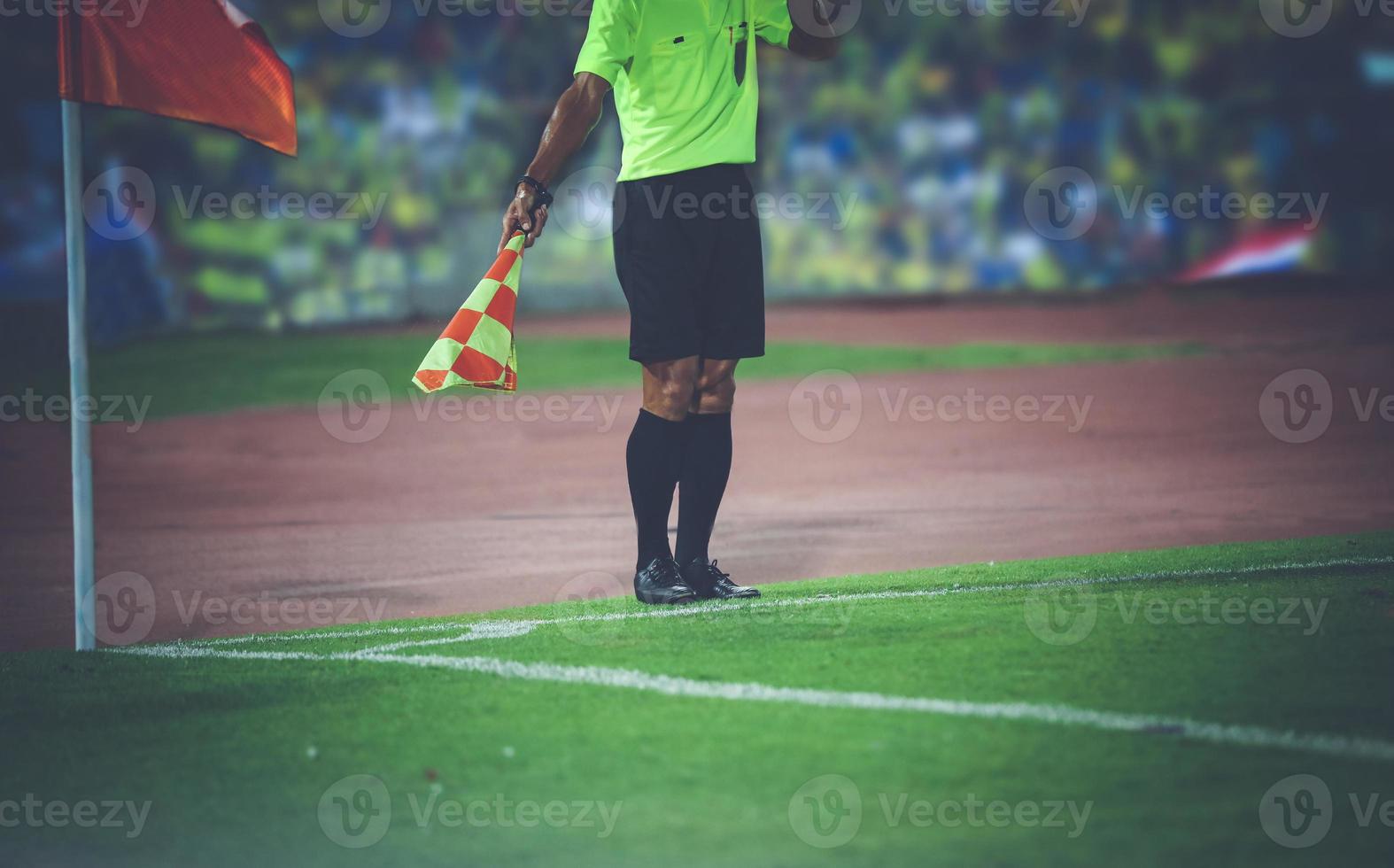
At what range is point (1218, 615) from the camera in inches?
176

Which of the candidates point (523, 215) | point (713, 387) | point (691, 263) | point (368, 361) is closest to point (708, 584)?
point (713, 387)

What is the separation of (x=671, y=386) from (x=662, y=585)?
631mm

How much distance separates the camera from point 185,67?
5062mm

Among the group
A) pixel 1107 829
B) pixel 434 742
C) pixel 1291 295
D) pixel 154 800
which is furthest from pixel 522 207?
pixel 1291 295

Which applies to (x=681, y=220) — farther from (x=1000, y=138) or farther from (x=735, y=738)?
(x=1000, y=138)

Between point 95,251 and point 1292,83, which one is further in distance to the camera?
point 1292,83

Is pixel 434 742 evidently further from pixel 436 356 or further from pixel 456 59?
pixel 456 59

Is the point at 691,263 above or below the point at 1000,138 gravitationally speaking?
below

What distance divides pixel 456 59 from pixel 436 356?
46.3ft

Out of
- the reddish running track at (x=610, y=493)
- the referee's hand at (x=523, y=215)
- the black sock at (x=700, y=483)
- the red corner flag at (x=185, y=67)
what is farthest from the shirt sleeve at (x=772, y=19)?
the reddish running track at (x=610, y=493)

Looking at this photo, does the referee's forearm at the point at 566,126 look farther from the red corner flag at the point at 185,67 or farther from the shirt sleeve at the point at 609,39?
the red corner flag at the point at 185,67

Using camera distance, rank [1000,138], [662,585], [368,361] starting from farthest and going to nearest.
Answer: [1000,138] → [368,361] → [662,585]

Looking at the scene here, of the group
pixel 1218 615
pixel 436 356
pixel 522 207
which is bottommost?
pixel 1218 615

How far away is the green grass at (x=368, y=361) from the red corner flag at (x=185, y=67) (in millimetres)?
8608
